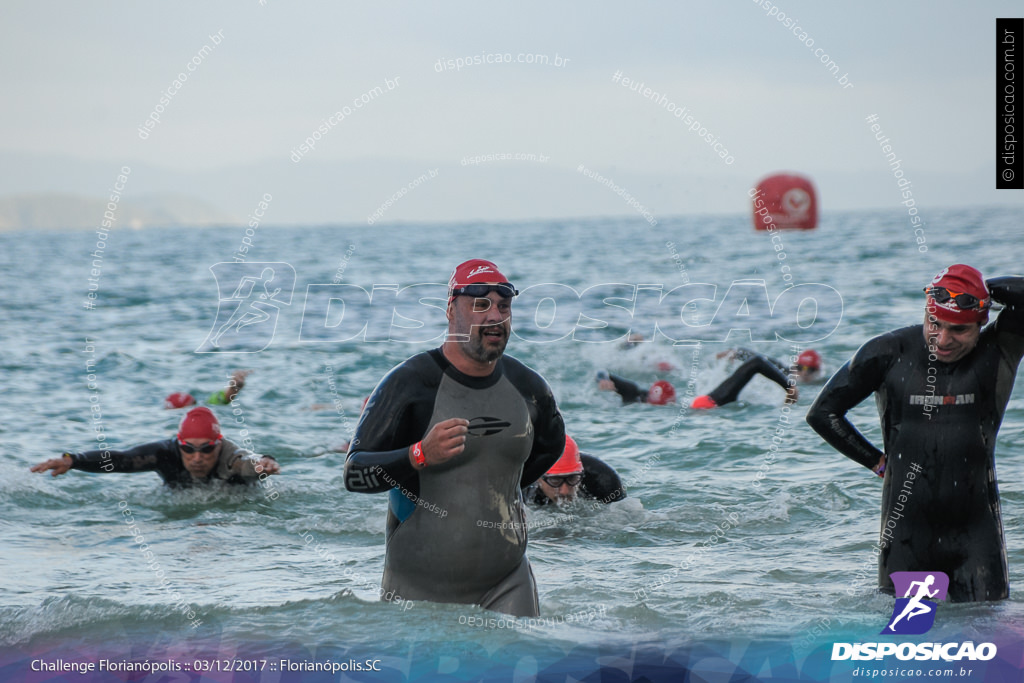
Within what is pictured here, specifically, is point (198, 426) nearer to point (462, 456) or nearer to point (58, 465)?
Answer: point (58, 465)

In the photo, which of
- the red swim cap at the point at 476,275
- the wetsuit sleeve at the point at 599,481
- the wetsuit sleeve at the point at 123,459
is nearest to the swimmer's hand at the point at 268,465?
the wetsuit sleeve at the point at 123,459

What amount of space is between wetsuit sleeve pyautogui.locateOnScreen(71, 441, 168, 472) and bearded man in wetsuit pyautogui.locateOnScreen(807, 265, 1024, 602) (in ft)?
21.0

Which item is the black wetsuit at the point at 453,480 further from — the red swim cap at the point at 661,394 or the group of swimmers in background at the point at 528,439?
the red swim cap at the point at 661,394

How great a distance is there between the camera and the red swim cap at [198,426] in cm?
980

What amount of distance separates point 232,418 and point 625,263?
22.6 metres

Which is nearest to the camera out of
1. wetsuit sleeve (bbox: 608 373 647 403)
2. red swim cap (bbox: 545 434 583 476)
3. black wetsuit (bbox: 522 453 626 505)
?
red swim cap (bbox: 545 434 583 476)

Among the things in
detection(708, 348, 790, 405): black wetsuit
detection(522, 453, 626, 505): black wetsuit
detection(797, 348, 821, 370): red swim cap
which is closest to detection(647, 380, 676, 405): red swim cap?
detection(708, 348, 790, 405): black wetsuit

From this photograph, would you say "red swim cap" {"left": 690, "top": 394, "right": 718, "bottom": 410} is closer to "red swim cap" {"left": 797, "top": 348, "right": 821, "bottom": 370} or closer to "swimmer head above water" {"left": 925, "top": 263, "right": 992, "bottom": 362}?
"red swim cap" {"left": 797, "top": 348, "right": 821, "bottom": 370}

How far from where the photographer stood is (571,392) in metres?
16.6

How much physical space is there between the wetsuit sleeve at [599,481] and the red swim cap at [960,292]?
170 inches

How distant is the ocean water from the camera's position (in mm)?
6105

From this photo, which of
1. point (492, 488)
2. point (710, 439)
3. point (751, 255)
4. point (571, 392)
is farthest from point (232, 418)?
point (751, 255)

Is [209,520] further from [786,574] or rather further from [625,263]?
[625,263]

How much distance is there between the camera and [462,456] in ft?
16.1
